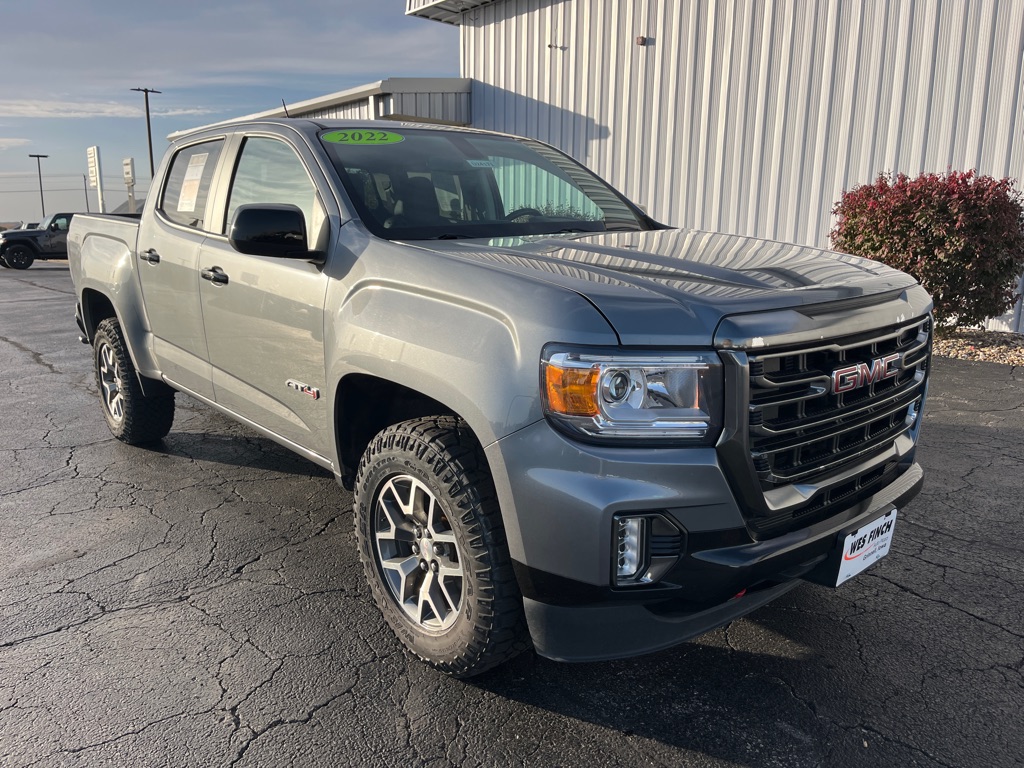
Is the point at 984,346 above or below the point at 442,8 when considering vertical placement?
below

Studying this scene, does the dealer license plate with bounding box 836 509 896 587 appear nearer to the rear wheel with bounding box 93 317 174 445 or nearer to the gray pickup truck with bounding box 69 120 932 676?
the gray pickup truck with bounding box 69 120 932 676

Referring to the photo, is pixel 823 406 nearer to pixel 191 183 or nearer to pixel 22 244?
pixel 191 183

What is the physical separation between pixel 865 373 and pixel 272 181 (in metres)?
2.54

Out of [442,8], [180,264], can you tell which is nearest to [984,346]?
[180,264]

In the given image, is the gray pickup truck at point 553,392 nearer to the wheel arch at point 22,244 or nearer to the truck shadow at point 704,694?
the truck shadow at point 704,694

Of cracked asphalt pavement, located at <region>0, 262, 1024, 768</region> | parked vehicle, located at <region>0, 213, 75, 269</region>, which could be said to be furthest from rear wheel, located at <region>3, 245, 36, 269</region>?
cracked asphalt pavement, located at <region>0, 262, 1024, 768</region>

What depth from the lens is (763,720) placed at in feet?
7.71

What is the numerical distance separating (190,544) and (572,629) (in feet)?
7.29

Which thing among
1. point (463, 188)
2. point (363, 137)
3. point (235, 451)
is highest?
point (363, 137)

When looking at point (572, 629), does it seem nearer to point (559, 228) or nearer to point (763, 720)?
point (763, 720)

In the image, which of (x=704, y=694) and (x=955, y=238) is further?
(x=955, y=238)

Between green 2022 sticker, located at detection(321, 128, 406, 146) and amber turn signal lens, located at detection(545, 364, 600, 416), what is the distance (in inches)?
72.0

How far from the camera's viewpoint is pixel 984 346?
786 centimetres

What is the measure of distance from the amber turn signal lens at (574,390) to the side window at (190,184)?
2526mm
